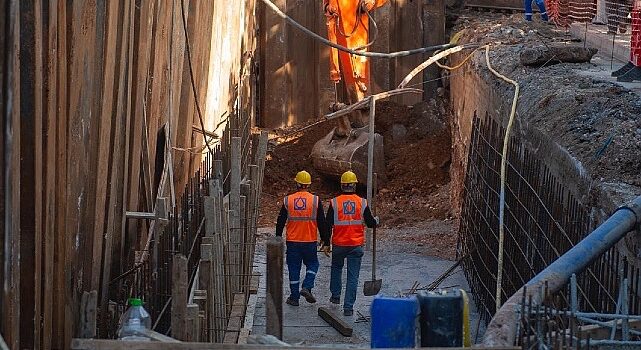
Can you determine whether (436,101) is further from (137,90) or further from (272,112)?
(137,90)

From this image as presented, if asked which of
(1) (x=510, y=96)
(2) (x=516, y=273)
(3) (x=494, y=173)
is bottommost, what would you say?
(2) (x=516, y=273)

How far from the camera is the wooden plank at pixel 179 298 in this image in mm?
6316

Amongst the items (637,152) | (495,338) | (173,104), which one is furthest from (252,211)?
(495,338)

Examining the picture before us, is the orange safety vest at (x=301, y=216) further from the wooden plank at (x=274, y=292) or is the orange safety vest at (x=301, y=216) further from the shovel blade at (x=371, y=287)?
the wooden plank at (x=274, y=292)

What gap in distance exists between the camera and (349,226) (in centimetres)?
1159

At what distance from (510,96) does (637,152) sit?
385 cm

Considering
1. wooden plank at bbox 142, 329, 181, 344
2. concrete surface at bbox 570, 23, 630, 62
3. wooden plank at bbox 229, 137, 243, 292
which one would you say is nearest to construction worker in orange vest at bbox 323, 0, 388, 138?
concrete surface at bbox 570, 23, 630, 62

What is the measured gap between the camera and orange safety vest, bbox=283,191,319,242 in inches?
456

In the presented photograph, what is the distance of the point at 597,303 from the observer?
7.64 metres

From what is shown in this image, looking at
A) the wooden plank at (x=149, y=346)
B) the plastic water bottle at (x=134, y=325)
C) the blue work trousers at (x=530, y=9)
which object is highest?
the blue work trousers at (x=530, y=9)

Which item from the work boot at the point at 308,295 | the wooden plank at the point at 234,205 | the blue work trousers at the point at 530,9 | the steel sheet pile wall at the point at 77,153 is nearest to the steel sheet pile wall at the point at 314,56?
the blue work trousers at the point at 530,9

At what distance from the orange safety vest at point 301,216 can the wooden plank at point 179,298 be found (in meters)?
5.13

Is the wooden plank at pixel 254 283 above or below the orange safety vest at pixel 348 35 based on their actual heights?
below

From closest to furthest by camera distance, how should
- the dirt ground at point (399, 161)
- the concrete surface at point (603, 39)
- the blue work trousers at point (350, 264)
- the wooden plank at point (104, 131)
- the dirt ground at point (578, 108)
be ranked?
the wooden plank at point (104, 131) < the dirt ground at point (578, 108) < the blue work trousers at point (350, 264) < the concrete surface at point (603, 39) < the dirt ground at point (399, 161)
